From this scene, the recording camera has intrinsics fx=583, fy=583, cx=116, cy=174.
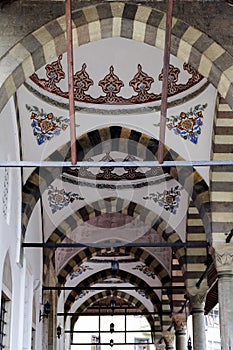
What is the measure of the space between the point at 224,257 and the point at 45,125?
3599 mm

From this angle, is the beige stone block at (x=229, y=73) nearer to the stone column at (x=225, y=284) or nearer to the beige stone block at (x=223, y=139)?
Answer: the beige stone block at (x=223, y=139)

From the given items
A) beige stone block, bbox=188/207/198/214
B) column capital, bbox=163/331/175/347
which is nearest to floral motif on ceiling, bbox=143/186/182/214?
beige stone block, bbox=188/207/198/214

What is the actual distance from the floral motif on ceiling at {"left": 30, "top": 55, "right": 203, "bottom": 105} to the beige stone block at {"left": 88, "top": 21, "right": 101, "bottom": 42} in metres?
2.47

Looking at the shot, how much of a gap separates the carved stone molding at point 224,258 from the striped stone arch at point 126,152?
0.36 meters

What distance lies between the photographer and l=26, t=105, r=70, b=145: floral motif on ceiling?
31.1 feet

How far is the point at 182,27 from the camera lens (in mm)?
6594

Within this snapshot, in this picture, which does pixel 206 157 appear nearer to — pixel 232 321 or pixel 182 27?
pixel 232 321

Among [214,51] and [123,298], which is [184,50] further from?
[123,298]

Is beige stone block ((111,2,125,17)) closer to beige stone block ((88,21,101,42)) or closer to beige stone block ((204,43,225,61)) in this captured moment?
beige stone block ((88,21,101,42))

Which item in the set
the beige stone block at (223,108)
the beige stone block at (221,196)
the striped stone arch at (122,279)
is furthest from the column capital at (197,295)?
the striped stone arch at (122,279)

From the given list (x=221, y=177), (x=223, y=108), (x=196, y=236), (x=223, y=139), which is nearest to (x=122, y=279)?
(x=196, y=236)

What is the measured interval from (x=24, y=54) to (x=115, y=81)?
3.47 m

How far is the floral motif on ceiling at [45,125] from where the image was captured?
374 inches

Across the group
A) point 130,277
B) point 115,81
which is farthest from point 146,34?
point 130,277
